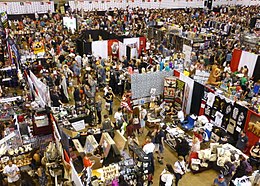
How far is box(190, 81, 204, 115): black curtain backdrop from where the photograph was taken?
10125 mm

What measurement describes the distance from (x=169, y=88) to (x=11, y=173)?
22.2 feet

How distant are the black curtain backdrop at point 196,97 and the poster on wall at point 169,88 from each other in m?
0.94

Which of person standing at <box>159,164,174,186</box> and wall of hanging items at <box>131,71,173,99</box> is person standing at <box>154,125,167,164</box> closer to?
person standing at <box>159,164,174,186</box>

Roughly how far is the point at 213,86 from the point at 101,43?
7940mm


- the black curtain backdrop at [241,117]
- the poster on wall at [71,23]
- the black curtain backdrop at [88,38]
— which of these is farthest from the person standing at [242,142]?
the poster on wall at [71,23]

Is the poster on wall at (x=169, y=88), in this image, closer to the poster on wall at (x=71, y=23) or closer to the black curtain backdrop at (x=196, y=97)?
the black curtain backdrop at (x=196, y=97)

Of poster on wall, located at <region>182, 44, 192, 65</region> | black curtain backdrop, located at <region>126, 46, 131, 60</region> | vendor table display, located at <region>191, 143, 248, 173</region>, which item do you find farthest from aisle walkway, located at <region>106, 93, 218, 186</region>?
black curtain backdrop, located at <region>126, 46, 131, 60</region>

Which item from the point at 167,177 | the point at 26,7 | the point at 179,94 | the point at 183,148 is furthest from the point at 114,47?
the point at 26,7

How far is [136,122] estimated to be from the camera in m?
8.92

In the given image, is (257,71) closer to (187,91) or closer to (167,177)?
(187,91)

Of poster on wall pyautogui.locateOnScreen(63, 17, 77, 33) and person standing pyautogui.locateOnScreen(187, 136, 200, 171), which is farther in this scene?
poster on wall pyautogui.locateOnScreen(63, 17, 77, 33)

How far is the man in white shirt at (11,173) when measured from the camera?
667 centimetres

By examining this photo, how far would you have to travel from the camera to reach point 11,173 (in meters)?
6.68

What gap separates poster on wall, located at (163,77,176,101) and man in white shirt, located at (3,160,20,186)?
6468 mm
